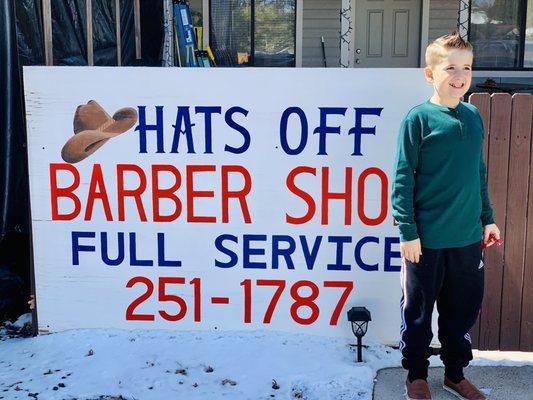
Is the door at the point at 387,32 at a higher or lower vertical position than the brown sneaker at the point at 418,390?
higher

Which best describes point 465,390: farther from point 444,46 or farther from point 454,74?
point 444,46

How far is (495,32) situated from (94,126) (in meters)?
7.66

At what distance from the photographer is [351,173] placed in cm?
323

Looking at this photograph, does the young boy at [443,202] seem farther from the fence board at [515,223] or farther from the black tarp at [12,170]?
the black tarp at [12,170]

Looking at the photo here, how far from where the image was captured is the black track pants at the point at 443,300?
2598mm

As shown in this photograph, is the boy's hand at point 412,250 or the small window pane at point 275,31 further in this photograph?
the small window pane at point 275,31

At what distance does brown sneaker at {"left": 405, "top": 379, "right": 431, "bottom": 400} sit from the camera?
108 inches

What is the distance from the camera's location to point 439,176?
2.52 meters

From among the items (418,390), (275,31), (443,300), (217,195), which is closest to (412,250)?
(443,300)

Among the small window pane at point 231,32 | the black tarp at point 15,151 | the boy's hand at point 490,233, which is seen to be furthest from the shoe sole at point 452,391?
the small window pane at point 231,32

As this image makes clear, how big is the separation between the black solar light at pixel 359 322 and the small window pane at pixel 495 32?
7.20 metres

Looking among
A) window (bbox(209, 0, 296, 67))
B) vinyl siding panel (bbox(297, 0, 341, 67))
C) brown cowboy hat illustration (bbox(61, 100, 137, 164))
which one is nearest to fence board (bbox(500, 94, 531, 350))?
brown cowboy hat illustration (bbox(61, 100, 137, 164))

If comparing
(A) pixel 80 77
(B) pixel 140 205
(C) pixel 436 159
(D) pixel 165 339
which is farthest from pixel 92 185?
(C) pixel 436 159

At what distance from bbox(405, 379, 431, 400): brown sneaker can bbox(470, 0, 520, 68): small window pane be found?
24.7 ft
